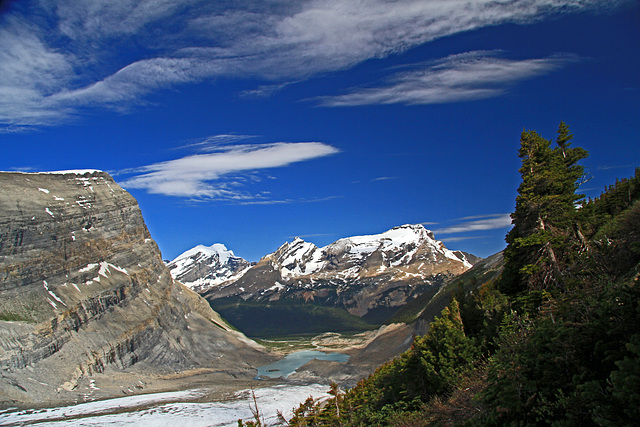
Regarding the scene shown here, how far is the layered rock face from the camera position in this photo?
272 feet

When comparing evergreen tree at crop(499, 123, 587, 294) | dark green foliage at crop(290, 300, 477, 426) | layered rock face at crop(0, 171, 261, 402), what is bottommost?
dark green foliage at crop(290, 300, 477, 426)

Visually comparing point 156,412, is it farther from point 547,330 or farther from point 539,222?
A: point 547,330

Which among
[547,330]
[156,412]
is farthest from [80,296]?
[547,330]

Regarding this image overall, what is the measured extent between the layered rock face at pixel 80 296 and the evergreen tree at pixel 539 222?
82634mm

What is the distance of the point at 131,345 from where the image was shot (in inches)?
4446

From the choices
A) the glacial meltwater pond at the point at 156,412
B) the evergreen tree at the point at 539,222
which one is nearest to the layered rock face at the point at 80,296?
the glacial meltwater pond at the point at 156,412

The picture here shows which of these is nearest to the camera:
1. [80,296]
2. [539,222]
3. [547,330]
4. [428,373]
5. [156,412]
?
[547,330]

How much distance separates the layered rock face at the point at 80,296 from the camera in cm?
8294

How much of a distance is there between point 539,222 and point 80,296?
115m

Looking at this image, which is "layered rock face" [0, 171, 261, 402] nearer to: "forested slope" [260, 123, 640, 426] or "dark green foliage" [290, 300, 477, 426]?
"dark green foliage" [290, 300, 477, 426]

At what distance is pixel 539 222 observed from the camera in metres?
26.5

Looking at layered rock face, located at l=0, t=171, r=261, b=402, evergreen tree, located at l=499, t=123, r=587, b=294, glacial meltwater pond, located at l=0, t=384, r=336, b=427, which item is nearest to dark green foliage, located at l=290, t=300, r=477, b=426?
evergreen tree, located at l=499, t=123, r=587, b=294

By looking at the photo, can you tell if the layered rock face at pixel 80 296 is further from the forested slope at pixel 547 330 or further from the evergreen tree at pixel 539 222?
the evergreen tree at pixel 539 222

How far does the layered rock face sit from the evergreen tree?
82.6 metres
